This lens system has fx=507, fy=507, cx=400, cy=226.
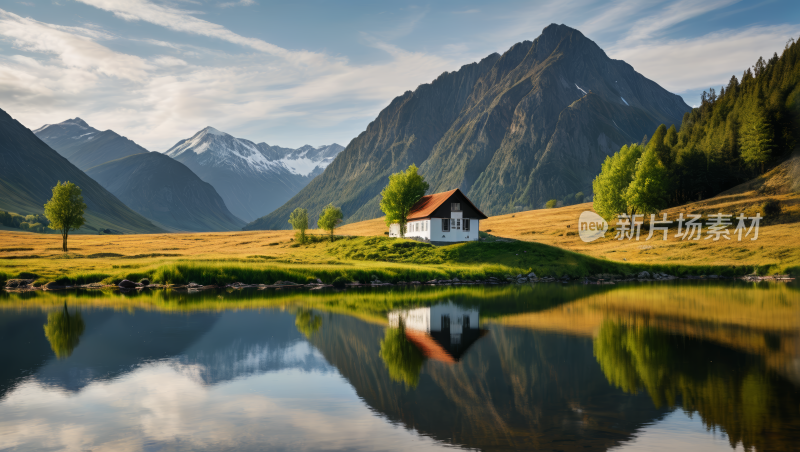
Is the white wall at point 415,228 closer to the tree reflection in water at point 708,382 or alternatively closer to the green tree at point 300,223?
the green tree at point 300,223

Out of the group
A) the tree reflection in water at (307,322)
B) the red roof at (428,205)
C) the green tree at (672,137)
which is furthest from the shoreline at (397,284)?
the green tree at (672,137)

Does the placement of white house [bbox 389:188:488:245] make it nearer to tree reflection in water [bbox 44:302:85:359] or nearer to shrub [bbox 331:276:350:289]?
shrub [bbox 331:276:350:289]

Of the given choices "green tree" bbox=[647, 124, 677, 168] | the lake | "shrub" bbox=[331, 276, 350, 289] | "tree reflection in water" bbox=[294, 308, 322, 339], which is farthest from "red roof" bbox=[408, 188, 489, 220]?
"green tree" bbox=[647, 124, 677, 168]

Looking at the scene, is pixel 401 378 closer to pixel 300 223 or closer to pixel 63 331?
pixel 63 331

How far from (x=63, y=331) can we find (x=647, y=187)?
93131 millimetres

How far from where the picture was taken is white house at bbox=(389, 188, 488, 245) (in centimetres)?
8638

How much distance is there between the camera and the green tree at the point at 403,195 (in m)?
94.9

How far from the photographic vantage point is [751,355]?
2366 cm

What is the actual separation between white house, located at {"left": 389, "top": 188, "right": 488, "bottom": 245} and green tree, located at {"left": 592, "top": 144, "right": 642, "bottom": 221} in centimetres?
2994

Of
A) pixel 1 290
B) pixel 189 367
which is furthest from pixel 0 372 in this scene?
pixel 1 290

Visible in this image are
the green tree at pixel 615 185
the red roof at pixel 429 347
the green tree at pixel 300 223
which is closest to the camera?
the red roof at pixel 429 347

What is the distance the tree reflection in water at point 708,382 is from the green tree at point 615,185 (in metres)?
79.5

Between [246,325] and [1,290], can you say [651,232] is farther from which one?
[1,290]

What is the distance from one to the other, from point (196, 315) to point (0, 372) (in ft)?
52.2
